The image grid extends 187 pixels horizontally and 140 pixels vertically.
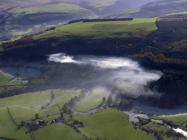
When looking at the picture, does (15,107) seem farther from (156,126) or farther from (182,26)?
(182,26)

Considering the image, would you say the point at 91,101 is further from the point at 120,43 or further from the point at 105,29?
the point at 105,29

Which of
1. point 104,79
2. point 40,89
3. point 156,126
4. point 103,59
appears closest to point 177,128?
point 156,126

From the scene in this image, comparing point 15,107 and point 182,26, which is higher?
point 182,26

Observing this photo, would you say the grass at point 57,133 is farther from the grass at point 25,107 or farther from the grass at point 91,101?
the grass at point 91,101

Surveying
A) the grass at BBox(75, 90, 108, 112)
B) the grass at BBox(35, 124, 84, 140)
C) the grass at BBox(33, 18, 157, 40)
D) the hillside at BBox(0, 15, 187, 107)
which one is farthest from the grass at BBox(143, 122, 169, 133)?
the grass at BBox(33, 18, 157, 40)

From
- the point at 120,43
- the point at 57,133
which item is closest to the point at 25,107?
the point at 57,133

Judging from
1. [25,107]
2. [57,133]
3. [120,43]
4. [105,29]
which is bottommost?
[57,133]
